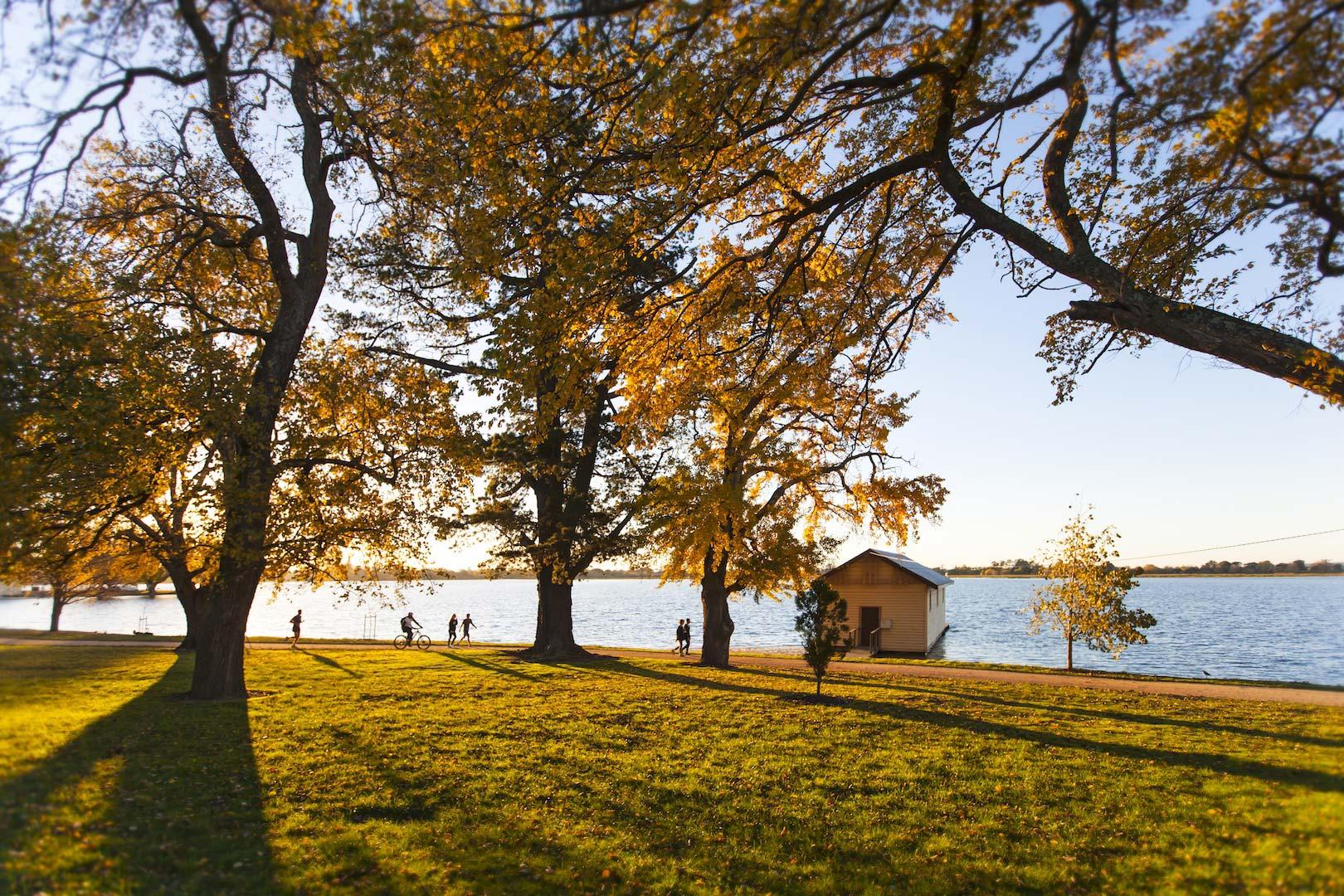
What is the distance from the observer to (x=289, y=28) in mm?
6078

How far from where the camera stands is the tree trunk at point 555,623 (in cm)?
2525

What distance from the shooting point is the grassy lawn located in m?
5.89

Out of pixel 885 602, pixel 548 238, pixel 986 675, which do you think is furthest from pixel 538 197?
pixel 885 602

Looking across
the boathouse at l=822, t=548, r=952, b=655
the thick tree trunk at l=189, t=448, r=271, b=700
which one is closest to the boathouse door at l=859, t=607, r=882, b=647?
the boathouse at l=822, t=548, r=952, b=655

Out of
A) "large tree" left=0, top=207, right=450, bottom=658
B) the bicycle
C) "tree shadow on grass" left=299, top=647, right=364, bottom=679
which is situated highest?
"large tree" left=0, top=207, right=450, bottom=658

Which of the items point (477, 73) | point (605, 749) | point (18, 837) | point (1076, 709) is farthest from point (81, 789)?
point (1076, 709)

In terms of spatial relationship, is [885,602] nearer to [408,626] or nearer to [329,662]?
[408,626]

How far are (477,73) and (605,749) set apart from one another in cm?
855

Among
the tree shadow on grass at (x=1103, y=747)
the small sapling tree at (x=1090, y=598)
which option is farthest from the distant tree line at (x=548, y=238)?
the small sapling tree at (x=1090, y=598)

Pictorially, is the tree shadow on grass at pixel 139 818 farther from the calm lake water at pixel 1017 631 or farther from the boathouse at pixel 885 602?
the boathouse at pixel 885 602

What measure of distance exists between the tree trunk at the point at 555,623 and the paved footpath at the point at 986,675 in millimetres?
1967

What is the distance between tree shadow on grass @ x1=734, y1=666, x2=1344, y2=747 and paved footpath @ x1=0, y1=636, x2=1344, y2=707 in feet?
7.19

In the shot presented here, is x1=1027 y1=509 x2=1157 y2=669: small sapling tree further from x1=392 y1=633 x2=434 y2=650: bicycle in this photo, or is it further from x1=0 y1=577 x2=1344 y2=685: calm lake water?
x1=392 y1=633 x2=434 y2=650: bicycle

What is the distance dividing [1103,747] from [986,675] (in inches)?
434
